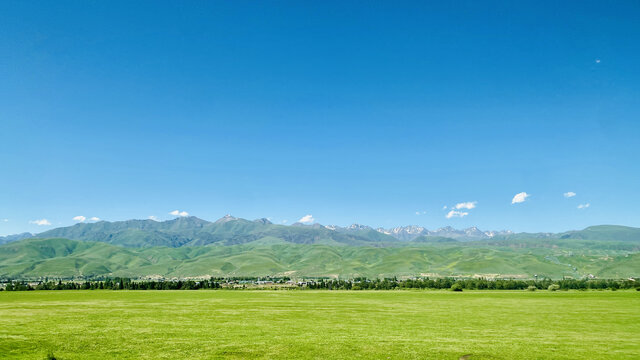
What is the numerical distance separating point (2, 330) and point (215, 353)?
35.9 meters

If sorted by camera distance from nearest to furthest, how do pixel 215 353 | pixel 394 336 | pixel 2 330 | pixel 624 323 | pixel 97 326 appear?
1. pixel 215 353
2. pixel 394 336
3. pixel 2 330
4. pixel 97 326
5. pixel 624 323

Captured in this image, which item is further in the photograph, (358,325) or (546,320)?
(546,320)

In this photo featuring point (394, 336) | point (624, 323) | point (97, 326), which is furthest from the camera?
point (624, 323)

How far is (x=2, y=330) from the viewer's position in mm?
53031

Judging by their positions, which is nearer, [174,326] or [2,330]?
[2,330]

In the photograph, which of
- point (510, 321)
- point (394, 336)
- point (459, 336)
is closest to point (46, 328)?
point (394, 336)

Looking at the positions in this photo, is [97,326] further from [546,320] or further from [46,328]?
[546,320]

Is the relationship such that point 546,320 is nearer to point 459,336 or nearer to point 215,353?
point 459,336

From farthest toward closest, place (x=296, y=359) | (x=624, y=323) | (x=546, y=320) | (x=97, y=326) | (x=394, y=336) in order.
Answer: (x=546, y=320) < (x=624, y=323) < (x=97, y=326) < (x=394, y=336) < (x=296, y=359)

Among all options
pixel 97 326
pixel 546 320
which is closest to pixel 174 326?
pixel 97 326

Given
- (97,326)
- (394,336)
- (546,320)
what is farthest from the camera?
(546,320)

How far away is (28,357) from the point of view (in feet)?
123

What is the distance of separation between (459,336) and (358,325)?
53.8 feet

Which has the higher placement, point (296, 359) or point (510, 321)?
point (296, 359)
